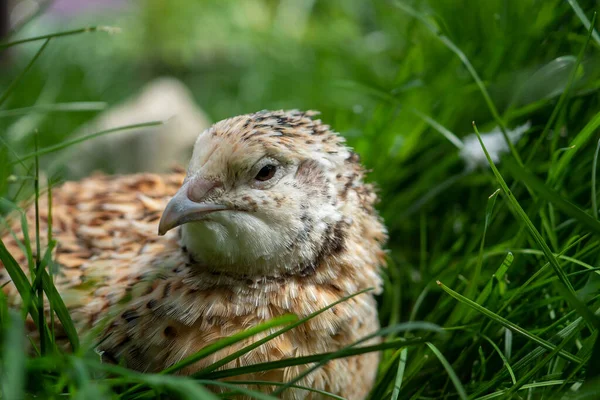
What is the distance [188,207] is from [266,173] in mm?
220

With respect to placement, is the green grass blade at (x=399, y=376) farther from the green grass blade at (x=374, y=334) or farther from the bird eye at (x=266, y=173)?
the bird eye at (x=266, y=173)

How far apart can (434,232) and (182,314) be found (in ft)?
4.02

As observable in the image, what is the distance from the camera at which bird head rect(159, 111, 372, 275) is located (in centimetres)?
157

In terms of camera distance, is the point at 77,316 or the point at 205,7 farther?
the point at 205,7

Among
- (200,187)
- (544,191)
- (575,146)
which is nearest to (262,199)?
(200,187)

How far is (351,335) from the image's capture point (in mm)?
1741

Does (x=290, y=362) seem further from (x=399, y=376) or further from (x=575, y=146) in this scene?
(x=575, y=146)

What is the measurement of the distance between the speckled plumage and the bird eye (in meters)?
0.02

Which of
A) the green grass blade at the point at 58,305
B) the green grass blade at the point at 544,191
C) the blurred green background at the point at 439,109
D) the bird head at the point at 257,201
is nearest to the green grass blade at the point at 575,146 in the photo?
the blurred green background at the point at 439,109

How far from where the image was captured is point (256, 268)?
5.28ft

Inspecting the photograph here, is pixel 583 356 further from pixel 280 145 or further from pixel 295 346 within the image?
pixel 280 145

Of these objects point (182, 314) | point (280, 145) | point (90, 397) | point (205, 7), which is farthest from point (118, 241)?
point (205, 7)

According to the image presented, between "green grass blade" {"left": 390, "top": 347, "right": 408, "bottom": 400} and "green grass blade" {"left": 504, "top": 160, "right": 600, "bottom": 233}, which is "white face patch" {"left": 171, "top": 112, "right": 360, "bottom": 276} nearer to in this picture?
"green grass blade" {"left": 390, "top": 347, "right": 408, "bottom": 400}

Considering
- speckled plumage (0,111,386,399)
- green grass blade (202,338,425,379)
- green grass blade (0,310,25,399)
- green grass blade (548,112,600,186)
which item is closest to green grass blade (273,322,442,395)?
green grass blade (202,338,425,379)
